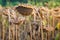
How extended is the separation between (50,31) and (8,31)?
87 centimetres

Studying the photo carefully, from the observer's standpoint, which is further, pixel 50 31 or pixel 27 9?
pixel 50 31

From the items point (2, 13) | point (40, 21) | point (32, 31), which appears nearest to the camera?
point (2, 13)

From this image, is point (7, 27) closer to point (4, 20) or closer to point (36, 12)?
point (4, 20)

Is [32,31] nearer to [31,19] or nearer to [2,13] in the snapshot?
[31,19]

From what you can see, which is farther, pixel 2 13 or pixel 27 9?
pixel 2 13

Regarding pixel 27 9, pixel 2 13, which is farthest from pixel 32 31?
pixel 27 9

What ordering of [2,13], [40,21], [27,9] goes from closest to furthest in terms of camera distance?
[27,9]
[2,13]
[40,21]

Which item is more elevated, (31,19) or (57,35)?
(31,19)

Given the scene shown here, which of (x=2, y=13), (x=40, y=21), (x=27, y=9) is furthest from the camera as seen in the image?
(x=40, y=21)

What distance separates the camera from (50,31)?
4836 mm

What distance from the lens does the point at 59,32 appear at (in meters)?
5.04

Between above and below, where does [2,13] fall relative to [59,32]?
above

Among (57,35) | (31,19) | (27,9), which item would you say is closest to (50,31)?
(57,35)

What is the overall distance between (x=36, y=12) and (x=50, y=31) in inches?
25.4
